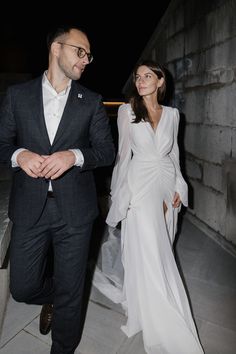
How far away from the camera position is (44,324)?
9.32 feet

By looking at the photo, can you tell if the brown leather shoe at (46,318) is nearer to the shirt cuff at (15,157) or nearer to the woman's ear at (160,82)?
the shirt cuff at (15,157)

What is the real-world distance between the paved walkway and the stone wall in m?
0.79

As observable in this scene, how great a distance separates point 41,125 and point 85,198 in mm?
619

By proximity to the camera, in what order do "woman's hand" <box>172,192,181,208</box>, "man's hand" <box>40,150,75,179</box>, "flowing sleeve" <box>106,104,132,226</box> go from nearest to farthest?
"man's hand" <box>40,150,75,179</box>, "flowing sleeve" <box>106,104,132,226</box>, "woman's hand" <box>172,192,181,208</box>

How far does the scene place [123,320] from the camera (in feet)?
10.2

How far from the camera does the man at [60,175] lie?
7.06 ft

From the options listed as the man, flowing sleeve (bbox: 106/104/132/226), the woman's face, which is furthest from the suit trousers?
the woman's face

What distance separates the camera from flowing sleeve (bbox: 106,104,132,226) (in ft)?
9.70

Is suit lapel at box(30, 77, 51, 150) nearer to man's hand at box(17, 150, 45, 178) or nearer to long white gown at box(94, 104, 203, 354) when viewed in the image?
man's hand at box(17, 150, 45, 178)

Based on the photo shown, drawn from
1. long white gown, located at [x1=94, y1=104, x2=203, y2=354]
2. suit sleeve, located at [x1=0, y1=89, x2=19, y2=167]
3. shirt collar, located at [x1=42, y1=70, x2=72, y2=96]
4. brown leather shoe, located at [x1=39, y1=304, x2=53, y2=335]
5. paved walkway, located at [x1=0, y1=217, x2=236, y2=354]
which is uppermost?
shirt collar, located at [x1=42, y1=70, x2=72, y2=96]

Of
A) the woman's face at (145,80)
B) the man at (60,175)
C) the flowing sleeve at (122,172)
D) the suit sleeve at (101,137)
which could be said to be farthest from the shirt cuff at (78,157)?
the woman's face at (145,80)

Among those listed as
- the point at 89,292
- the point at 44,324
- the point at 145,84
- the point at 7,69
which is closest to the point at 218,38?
the point at 145,84

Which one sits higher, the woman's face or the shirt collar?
the woman's face

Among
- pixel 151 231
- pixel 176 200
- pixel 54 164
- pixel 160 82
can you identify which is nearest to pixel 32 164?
pixel 54 164
